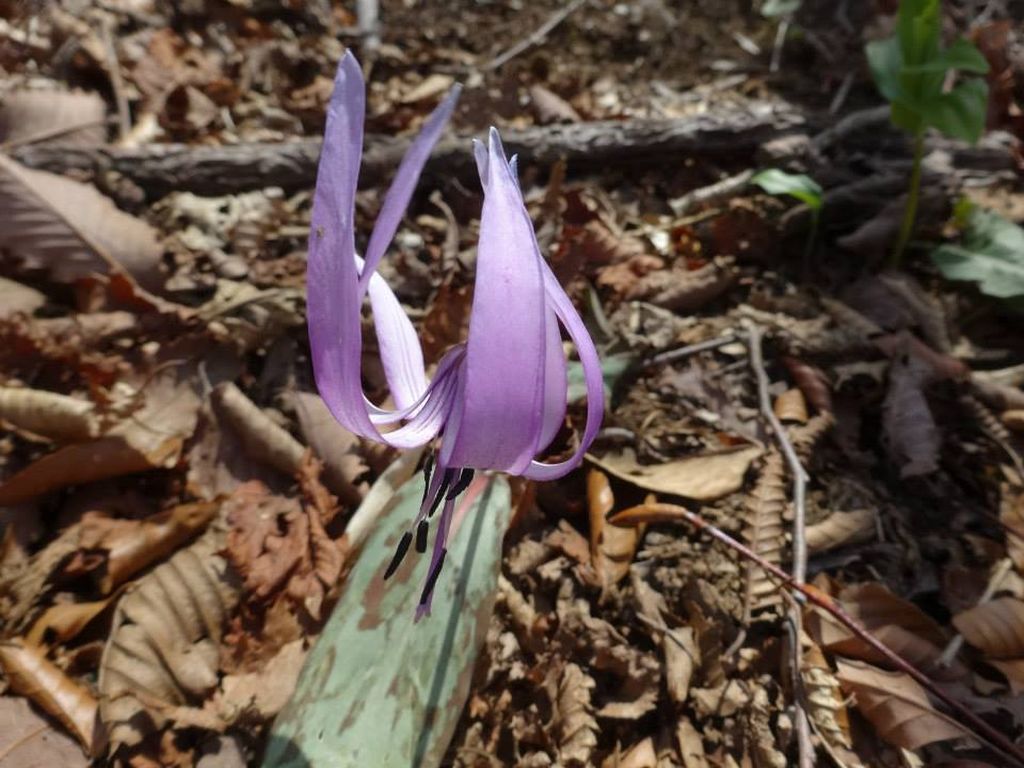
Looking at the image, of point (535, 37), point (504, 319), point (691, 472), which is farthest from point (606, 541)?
point (535, 37)

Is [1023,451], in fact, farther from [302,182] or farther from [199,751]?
[302,182]

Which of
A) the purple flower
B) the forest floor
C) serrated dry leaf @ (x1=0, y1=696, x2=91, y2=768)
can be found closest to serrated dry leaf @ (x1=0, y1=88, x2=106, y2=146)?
the forest floor

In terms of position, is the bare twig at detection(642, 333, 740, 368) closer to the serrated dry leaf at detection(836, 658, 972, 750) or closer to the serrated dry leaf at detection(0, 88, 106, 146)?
the serrated dry leaf at detection(836, 658, 972, 750)

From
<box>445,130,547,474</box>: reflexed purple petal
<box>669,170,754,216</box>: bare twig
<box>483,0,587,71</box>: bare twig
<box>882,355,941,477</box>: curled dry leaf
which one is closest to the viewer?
<box>445,130,547,474</box>: reflexed purple petal

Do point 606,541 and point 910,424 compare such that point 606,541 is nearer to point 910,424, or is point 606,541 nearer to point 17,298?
point 910,424

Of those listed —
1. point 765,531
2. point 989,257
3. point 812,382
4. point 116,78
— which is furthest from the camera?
point 116,78

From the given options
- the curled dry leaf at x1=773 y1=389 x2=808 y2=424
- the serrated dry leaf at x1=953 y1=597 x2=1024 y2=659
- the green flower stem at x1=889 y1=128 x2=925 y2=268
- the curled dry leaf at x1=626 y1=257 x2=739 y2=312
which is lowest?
the serrated dry leaf at x1=953 y1=597 x2=1024 y2=659

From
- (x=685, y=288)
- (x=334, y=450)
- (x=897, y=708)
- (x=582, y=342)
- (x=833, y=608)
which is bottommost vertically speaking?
(x=897, y=708)

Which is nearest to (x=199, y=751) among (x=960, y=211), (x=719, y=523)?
(x=719, y=523)
